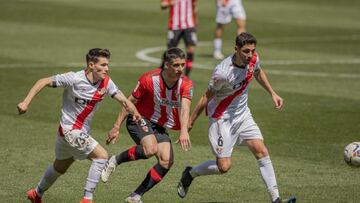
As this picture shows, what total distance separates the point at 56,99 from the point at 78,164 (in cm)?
610

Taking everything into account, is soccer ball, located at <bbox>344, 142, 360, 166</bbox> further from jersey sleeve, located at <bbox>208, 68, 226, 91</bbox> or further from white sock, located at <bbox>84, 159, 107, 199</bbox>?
white sock, located at <bbox>84, 159, 107, 199</bbox>

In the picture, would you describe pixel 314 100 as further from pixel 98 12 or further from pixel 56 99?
pixel 98 12

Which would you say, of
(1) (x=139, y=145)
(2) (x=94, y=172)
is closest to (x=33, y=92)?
(2) (x=94, y=172)

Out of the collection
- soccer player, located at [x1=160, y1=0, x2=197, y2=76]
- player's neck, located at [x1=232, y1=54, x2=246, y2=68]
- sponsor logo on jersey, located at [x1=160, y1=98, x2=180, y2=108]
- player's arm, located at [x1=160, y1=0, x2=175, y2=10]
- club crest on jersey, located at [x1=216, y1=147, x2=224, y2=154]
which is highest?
player's neck, located at [x1=232, y1=54, x2=246, y2=68]

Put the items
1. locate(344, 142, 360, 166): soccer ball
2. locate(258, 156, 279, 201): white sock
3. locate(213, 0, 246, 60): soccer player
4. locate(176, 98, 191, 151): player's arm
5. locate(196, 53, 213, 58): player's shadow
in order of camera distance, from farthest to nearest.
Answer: locate(196, 53, 213, 58): player's shadow, locate(213, 0, 246, 60): soccer player, locate(344, 142, 360, 166): soccer ball, locate(258, 156, 279, 201): white sock, locate(176, 98, 191, 151): player's arm

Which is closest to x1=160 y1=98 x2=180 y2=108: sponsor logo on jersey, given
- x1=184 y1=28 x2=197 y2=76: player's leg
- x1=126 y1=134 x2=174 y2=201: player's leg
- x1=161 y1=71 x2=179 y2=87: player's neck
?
x1=161 y1=71 x2=179 y2=87: player's neck

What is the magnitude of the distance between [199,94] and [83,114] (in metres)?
9.71

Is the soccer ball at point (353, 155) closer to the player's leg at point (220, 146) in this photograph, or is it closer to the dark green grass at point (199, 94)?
the dark green grass at point (199, 94)

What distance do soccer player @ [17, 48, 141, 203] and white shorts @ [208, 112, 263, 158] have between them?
133cm

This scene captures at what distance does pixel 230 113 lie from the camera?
1242cm

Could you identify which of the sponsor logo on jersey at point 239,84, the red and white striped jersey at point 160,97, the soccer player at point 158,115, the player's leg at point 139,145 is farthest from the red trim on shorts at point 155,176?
the sponsor logo on jersey at point 239,84

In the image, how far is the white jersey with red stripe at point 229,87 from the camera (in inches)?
480

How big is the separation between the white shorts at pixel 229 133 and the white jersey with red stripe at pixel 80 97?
1610 mm

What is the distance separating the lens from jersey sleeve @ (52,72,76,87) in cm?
1145
